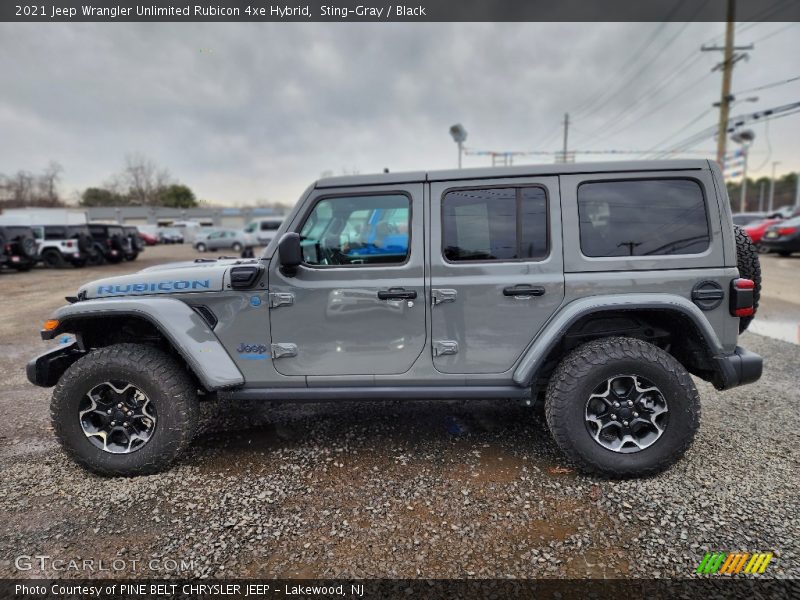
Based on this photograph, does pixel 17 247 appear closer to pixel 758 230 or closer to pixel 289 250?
pixel 289 250

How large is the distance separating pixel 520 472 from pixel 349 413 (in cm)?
156

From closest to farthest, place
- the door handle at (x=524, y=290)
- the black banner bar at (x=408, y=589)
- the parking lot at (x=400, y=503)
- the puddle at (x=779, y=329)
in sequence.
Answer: the black banner bar at (x=408, y=589)
the parking lot at (x=400, y=503)
the door handle at (x=524, y=290)
the puddle at (x=779, y=329)

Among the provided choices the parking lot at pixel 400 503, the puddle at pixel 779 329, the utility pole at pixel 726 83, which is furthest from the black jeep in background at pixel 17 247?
the utility pole at pixel 726 83

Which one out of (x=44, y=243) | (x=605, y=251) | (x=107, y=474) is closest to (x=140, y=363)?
(x=107, y=474)

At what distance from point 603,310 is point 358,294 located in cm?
153

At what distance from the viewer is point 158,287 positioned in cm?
286

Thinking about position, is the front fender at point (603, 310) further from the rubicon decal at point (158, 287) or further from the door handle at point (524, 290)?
the rubicon decal at point (158, 287)

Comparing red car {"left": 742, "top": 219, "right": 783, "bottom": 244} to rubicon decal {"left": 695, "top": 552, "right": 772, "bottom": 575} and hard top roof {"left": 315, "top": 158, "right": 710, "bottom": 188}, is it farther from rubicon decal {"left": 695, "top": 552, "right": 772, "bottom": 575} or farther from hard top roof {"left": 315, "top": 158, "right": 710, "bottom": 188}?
rubicon decal {"left": 695, "top": 552, "right": 772, "bottom": 575}

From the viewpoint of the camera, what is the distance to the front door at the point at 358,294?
276 centimetres

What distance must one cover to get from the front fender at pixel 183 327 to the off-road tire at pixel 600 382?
6.89 feet

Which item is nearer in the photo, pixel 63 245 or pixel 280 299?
pixel 280 299

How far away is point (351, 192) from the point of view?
288 centimetres

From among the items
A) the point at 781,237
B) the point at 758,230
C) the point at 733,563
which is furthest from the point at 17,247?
the point at 758,230

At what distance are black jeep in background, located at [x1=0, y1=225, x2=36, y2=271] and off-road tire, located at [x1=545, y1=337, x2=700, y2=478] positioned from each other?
1882 cm
